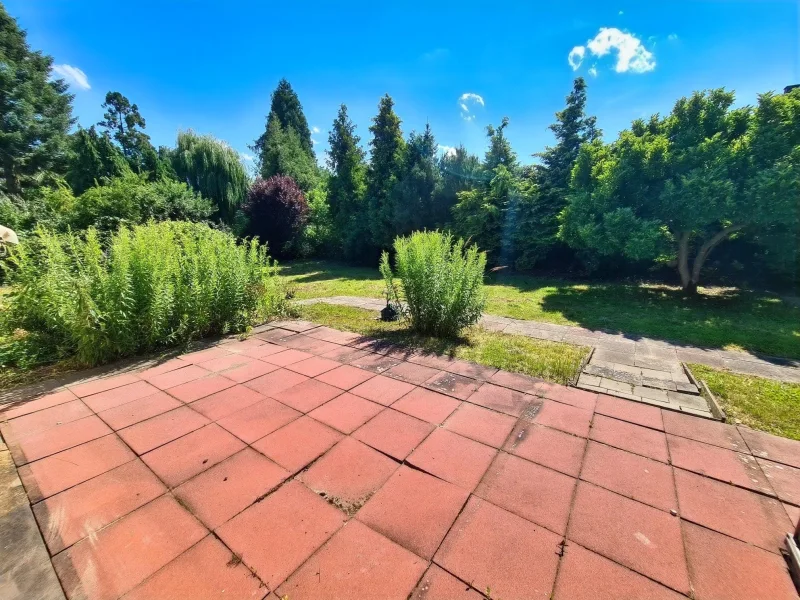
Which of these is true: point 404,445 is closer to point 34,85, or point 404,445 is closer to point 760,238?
point 760,238

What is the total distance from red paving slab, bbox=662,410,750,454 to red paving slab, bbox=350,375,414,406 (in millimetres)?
2032

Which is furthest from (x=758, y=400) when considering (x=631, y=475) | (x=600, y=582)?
(x=600, y=582)

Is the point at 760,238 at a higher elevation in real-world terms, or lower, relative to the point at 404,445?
higher

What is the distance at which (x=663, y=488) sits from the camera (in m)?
1.79

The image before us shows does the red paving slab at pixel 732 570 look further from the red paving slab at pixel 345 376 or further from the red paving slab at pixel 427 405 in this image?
the red paving slab at pixel 345 376

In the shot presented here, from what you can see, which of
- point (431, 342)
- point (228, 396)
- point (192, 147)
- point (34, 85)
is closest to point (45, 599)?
point (228, 396)

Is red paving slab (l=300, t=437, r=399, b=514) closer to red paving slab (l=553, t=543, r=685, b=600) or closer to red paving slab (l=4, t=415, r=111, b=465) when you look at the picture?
red paving slab (l=553, t=543, r=685, b=600)

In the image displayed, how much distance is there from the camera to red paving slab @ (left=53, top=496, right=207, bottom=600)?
1.26m

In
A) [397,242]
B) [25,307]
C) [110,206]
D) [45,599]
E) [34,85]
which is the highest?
[34,85]

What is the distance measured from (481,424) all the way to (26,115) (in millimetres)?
24165

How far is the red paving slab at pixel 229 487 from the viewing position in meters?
1.60

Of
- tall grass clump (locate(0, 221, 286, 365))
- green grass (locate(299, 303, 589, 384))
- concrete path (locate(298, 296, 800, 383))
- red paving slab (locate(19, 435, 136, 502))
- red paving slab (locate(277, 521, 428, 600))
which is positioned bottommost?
red paving slab (locate(19, 435, 136, 502))

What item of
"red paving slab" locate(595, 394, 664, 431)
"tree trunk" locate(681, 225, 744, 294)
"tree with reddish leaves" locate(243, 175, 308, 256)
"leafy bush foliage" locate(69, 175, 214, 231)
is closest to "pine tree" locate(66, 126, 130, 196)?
"leafy bush foliage" locate(69, 175, 214, 231)

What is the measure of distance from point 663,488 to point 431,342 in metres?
2.72
